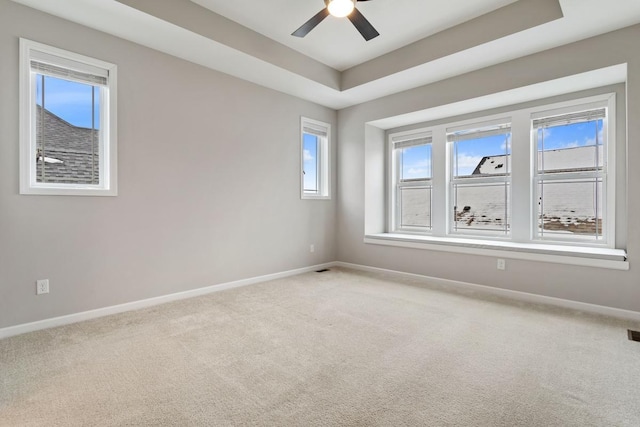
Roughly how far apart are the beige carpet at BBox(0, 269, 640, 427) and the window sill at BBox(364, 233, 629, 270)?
0.55m

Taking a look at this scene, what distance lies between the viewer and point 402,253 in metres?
4.61

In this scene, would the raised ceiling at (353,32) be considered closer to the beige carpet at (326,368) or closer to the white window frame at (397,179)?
the white window frame at (397,179)

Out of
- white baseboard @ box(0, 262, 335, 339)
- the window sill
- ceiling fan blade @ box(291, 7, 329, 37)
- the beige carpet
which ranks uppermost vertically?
ceiling fan blade @ box(291, 7, 329, 37)

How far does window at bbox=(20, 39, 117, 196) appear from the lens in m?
2.59

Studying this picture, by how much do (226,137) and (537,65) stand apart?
3.66m

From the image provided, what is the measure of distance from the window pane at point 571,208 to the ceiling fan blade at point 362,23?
9.34ft

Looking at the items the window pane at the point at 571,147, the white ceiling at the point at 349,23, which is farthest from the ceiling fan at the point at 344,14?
the window pane at the point at 571,147

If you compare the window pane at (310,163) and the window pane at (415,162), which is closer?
the window pane at (415,162)

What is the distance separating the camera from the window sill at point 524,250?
118 inches

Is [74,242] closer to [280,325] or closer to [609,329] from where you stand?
[280,325]

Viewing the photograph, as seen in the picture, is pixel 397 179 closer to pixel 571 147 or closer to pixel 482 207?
pixel 482 207

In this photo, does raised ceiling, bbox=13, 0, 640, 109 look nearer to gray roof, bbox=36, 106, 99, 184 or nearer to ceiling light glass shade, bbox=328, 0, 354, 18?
ceiling light glass shade, bbox=328, 0, 354, 18

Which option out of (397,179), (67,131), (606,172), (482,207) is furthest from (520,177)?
(67,131)

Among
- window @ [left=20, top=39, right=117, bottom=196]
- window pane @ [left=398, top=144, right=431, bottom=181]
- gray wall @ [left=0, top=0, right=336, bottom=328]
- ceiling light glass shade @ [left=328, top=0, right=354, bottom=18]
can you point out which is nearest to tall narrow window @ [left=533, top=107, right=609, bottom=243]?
window pane @ [left=398, top=144, right=431, bottom=181]
